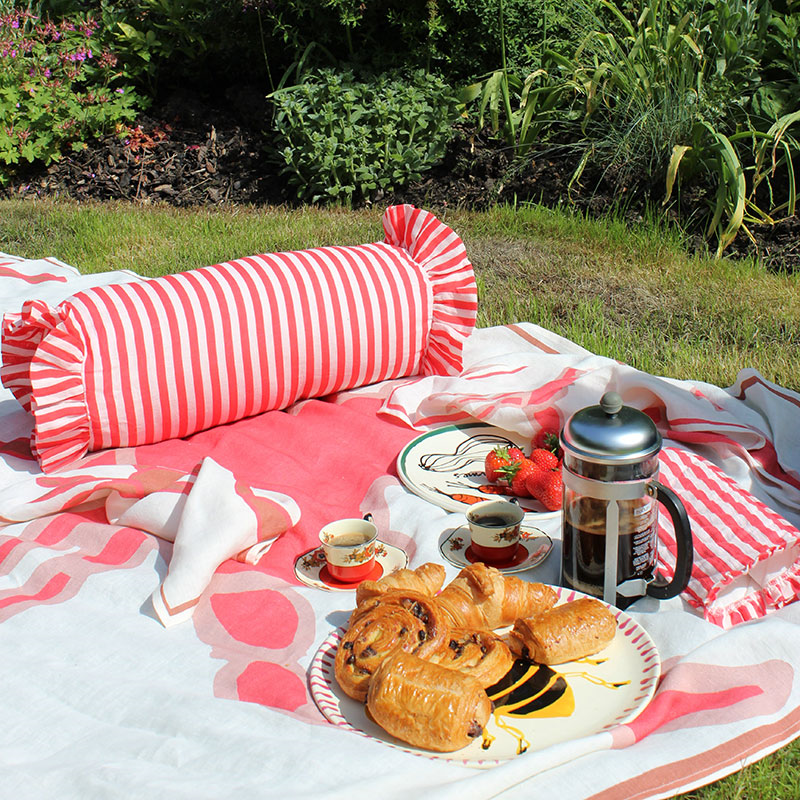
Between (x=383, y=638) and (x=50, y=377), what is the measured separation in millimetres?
1434

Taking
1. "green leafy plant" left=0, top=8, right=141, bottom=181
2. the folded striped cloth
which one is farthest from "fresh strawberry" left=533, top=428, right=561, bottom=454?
"green leafy plant" left=0, top=8, right=141, bottom=181

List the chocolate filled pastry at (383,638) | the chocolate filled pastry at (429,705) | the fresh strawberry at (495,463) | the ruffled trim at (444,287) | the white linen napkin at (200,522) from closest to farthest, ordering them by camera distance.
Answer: the chocolate filled pastry at (429,705), the chocolate filled pastry at (383,638), the white linen napkin at (200,522), the fresh strawberry at (495,463), the ruffled trim at (444,287)

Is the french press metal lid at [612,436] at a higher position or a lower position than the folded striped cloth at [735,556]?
higher

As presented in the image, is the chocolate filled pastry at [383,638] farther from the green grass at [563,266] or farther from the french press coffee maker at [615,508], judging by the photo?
the green grass at [563,266]

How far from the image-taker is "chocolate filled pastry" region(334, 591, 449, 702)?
170 cm

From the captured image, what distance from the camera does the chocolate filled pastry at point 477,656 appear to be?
173 centimetres

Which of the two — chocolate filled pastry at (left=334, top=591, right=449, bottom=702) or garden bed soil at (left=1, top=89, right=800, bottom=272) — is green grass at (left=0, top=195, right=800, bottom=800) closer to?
garden bed soil at (left=1, top=89, right=800, bottom=272)

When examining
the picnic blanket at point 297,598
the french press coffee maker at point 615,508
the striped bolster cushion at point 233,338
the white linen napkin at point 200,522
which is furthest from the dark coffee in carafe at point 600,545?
the striped bolster cushion at point 233,338

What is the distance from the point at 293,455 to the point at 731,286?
7.51 feet

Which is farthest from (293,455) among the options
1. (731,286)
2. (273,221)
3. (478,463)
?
(273,221)

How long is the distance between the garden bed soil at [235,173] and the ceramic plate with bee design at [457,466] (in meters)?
2.44

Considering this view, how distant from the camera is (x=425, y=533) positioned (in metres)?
2.38

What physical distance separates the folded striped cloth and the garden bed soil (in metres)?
2.84

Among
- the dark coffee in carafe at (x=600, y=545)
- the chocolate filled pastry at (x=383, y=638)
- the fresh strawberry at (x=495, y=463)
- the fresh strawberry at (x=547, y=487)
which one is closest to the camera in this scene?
the chocolate filled pastry at (x=383, y=638)
